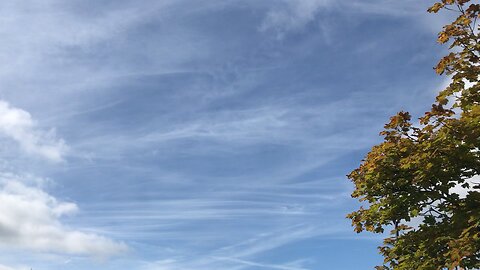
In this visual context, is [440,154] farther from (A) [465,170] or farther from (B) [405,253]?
(B) [405,253]

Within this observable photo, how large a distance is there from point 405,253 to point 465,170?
3152 millimetres

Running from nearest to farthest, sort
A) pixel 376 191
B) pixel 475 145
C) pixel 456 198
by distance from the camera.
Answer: pixel 475 145, pixel 456 198, pixel 376 191

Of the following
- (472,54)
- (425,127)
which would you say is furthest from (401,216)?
(472,54)

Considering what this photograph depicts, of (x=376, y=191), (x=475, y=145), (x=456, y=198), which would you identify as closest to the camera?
(x=475, y=145)

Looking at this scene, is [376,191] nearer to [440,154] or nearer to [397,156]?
[397,156]

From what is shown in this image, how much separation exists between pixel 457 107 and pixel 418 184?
245cm

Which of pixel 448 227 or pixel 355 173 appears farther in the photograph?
pixel 355 173

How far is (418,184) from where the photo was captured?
46.4 ft

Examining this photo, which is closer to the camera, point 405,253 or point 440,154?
point 440,154

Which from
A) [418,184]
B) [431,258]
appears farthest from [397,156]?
[431,258]

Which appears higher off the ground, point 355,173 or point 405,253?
point 355,173

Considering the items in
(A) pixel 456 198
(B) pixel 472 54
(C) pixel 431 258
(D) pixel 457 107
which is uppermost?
(B) pixel 472 54

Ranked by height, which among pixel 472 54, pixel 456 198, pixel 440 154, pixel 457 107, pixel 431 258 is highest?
pixel 472 54

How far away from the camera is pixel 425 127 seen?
1354 centimetres
